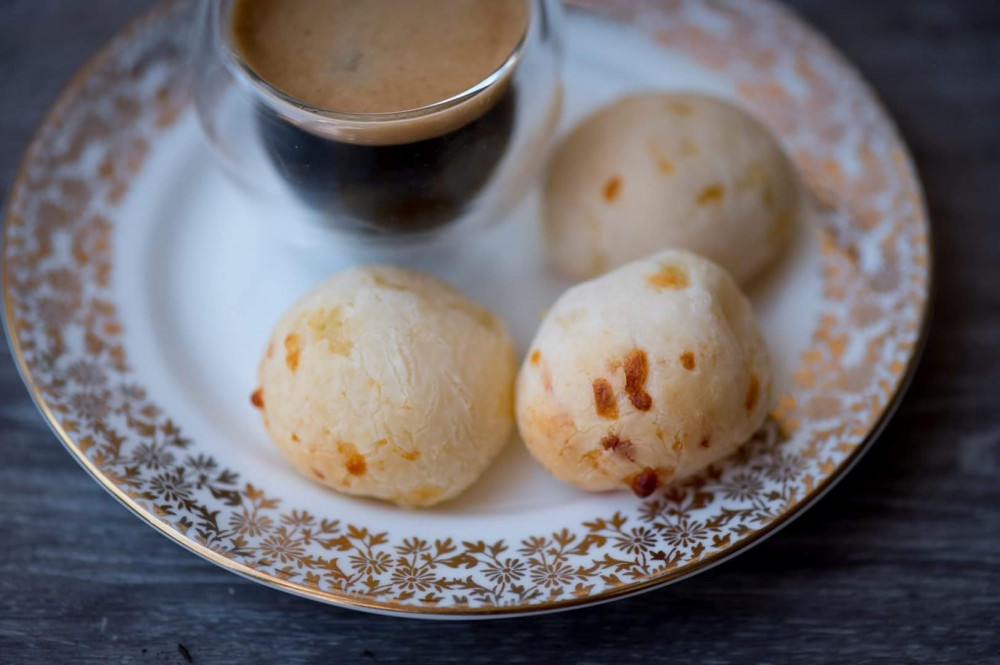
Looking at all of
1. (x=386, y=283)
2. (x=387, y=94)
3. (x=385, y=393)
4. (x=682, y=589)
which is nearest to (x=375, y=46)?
(x=387, y=94)

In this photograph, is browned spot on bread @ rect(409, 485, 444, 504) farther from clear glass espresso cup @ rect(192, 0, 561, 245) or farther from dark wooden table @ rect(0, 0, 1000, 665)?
clear glass espresso cup @ rect(192, 0, 561, 245)

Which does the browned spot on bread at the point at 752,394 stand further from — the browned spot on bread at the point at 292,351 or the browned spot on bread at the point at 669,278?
the browned spot on bread at the point at 292,351

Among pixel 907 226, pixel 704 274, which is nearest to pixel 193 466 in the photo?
pixel 704 274

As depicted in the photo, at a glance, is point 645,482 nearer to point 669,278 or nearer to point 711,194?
point 669,278

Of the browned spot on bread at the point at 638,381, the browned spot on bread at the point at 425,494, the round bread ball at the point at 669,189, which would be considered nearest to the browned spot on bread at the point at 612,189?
the round bread ball at the point at 669,189

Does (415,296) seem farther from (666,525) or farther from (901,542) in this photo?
(901,542)
